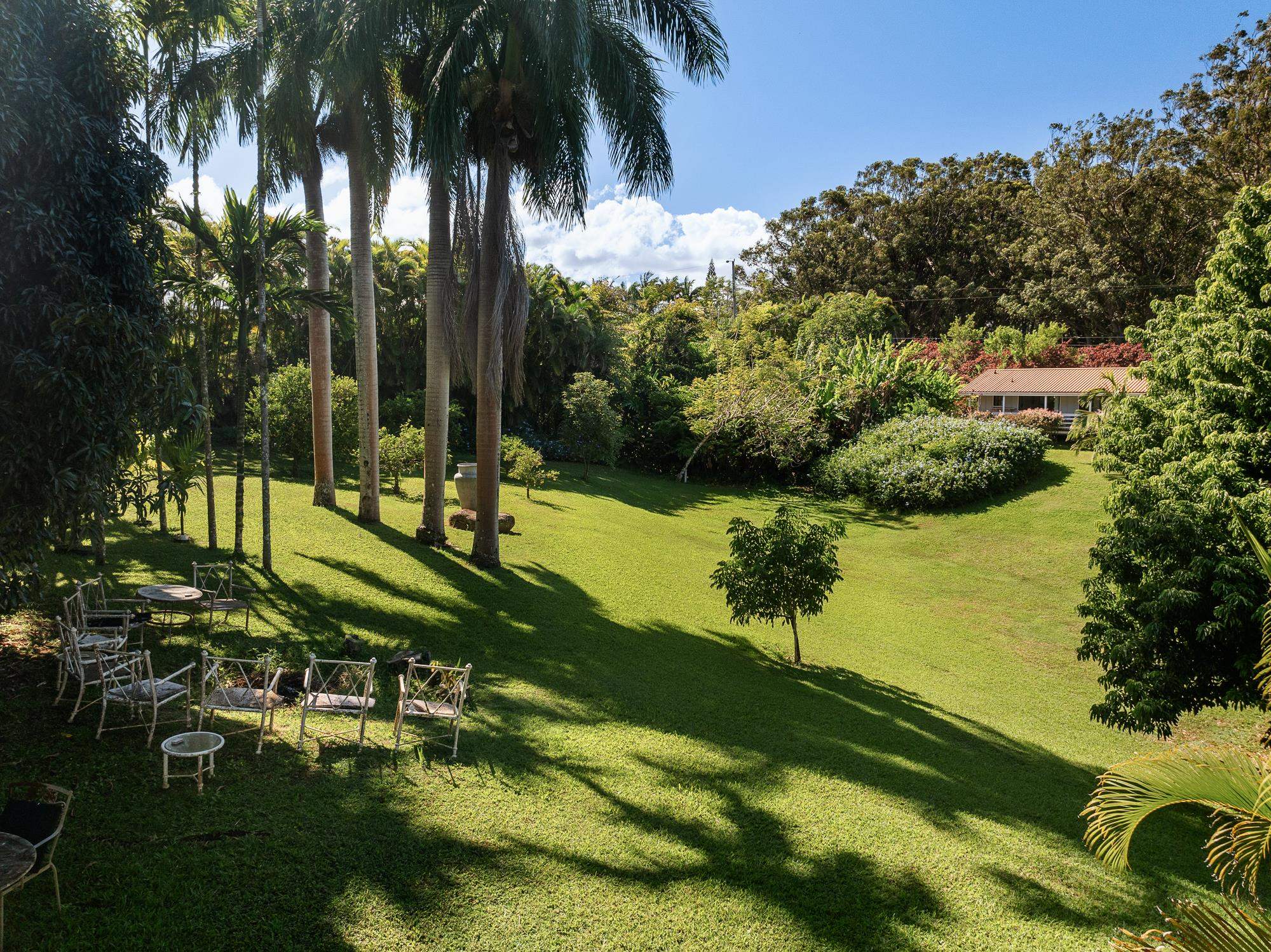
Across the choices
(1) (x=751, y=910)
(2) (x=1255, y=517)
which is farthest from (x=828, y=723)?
(2) (x=1255, y=517)

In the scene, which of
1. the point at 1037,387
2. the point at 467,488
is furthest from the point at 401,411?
the point at 1037,387

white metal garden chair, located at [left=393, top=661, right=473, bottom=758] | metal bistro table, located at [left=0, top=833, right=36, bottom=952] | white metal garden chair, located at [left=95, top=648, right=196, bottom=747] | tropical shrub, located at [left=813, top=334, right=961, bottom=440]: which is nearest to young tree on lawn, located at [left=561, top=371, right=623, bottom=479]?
tropical shrub, located at [left=813, top=334, right=961, bottom=440]

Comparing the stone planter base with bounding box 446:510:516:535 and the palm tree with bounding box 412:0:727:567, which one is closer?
the palm tree with bounding box 412:0:727:567

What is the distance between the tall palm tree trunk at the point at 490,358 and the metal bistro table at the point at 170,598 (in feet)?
19.9

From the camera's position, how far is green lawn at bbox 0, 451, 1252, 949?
5.13 meters

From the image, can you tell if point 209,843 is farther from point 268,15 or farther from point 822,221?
point 822,221

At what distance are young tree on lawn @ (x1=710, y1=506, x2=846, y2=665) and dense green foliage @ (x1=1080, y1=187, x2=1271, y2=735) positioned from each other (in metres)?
3.77

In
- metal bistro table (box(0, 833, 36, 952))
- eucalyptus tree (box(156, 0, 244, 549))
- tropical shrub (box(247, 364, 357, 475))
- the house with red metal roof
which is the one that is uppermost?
eucalyptus tree (box(156, 0, 244, 549))

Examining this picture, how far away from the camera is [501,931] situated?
5.02 m

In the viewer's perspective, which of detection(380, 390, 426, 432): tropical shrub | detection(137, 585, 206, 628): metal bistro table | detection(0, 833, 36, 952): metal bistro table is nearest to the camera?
detection(0, 833, 36, 952): metal bistro table

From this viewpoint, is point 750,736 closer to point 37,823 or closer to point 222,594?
point 37,823

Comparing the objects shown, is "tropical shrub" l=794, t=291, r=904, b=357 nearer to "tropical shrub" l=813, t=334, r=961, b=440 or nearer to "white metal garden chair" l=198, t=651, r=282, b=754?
"tropical shrub" l=813, t=334, r=961, b=440

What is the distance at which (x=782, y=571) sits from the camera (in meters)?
12.4

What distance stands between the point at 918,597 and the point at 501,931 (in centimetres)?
1602
